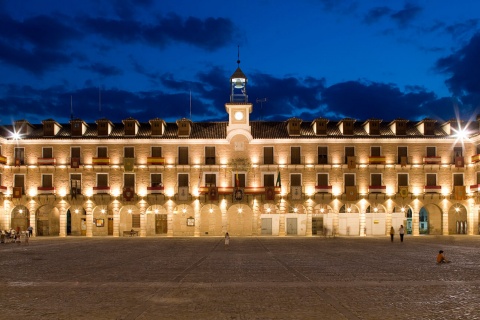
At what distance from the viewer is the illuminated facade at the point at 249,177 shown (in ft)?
204

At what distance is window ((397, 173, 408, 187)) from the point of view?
62625mm

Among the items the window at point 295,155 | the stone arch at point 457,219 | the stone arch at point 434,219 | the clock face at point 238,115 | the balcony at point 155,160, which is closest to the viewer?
the balcony at point 155,160

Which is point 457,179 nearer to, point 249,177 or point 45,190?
point 249,177

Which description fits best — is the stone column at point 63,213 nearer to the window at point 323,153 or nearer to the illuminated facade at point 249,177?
the illuminated facade at point 249,177

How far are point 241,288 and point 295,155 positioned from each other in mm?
44149

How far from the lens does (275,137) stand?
63250 mm

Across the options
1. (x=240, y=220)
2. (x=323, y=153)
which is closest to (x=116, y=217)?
(x=240, y=220)

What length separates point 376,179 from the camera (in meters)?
62.8

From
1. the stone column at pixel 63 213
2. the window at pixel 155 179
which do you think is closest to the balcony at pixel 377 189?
the window at pixel 155 179

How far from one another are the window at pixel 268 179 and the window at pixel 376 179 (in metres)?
11.3

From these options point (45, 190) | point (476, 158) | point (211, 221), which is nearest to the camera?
point (476, 158)

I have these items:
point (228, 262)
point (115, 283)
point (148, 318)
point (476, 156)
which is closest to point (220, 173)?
point (476, 156)

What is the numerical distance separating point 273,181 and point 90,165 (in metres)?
21.0

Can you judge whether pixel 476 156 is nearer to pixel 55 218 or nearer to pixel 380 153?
pixel 380 153
